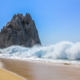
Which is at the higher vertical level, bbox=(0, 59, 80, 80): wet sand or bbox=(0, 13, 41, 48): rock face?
bbox=(0, 13, 41, 48): rock face

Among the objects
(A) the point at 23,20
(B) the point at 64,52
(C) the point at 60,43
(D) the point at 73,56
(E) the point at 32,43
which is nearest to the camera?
(D) the point at 73,56

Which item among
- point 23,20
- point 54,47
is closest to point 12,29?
point 23,20

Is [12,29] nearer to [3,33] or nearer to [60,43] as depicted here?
[3,33]

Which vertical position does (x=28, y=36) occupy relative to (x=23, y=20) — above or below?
below

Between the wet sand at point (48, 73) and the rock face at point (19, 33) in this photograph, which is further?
the rock face at point (19, 33)

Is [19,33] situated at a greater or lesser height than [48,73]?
greater

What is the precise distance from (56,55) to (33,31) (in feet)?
137

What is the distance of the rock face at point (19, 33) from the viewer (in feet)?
165

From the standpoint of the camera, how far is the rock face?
50.2 m

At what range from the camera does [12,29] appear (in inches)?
2045

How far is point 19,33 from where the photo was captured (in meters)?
51.2

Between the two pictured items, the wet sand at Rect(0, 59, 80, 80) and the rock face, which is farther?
the rock face

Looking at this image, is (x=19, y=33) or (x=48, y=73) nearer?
(x=48, y=73)

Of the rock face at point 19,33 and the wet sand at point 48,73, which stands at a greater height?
the rock face at point 19,33
